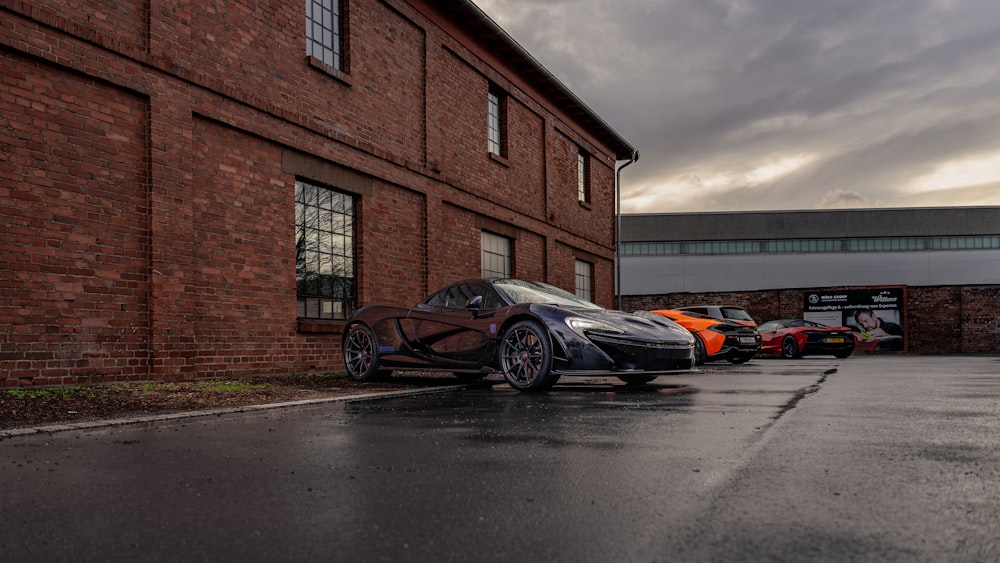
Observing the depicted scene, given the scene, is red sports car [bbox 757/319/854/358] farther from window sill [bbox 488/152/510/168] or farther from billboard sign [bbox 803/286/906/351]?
window sill [bbox 488/152/510/168]

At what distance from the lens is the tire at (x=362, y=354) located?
9.86 m

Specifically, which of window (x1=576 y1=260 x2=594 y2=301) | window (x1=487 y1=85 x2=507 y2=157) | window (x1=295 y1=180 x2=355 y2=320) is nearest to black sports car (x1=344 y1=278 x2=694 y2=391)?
window (x1=295 y1=180 x2=355 y2=320)

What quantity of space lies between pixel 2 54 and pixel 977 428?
8.97 m

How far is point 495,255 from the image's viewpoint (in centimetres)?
1798

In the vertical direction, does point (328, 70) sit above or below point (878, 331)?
above

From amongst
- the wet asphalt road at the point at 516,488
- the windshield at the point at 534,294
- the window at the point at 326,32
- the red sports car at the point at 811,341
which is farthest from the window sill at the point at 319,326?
the red sports car at the point at 811,341

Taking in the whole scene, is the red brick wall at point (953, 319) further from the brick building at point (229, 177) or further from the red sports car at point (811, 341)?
the brick building at point (229, 177)

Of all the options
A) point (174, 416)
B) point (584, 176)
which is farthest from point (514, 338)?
point (584, 176)

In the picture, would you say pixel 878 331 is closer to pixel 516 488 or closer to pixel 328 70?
pixel 328 70

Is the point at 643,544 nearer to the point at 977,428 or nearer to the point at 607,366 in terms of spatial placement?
the point at 977,428

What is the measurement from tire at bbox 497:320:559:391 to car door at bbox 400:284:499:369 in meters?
0.23

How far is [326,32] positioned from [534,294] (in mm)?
6412

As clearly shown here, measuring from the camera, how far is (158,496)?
3.20m

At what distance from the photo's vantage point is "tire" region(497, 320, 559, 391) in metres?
8.11
